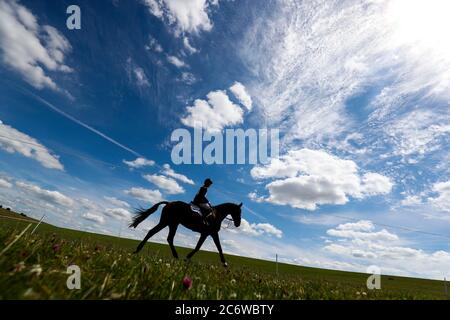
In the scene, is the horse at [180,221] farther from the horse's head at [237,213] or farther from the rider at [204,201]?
the horse's head at [237,213]

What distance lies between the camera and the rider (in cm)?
1711

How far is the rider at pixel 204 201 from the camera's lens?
1711cm

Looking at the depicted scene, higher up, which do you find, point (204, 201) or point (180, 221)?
point (204, 201)

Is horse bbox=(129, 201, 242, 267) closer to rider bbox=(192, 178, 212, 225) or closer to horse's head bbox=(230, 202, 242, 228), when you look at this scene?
rider bbox=(192, 178, 212, 225)

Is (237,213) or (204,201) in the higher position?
(204,201)

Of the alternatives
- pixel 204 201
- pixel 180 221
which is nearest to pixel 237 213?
pixel 204 201

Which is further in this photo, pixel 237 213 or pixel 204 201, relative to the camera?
pixel 237 213

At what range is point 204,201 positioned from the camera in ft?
57.0

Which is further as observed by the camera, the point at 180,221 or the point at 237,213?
the point at 237,213

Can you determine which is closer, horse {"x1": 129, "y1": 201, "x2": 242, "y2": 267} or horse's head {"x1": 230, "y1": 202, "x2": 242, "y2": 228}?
horse {"x1": 129, "y1": 201, "x2": 242, "y2": 267}

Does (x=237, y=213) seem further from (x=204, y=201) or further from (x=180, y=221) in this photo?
(x=180, y=221)
